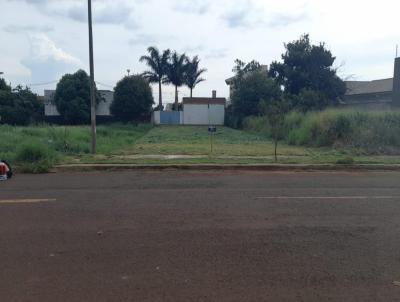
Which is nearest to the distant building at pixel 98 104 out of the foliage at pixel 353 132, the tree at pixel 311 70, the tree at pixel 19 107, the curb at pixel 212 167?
the tree at pixel 19 107

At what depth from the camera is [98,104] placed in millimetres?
55062

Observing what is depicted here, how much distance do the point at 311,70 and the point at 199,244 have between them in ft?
136

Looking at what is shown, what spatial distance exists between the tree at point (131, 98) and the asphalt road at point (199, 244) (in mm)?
39992

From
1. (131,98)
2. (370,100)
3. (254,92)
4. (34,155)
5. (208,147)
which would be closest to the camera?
(34,155)

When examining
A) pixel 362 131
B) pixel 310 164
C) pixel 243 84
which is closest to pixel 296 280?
pixel 310 164

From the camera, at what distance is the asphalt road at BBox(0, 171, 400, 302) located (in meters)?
3.83

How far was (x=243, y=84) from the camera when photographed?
44.5 m

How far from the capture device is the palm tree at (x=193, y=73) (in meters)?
58.1

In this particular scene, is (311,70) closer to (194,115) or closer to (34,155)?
(194,115)

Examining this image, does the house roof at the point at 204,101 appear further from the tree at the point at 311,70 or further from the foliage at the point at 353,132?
the foliage at the point at 353,132

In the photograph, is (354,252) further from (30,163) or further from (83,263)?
(30,163)

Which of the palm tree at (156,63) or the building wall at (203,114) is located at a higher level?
the palm tree at (156,63)

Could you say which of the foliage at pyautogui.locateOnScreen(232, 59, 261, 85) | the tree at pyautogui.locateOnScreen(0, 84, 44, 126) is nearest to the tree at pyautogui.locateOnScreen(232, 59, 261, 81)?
the foliage at pyautogui.locateOnScreen(232, 59, 261, 85)

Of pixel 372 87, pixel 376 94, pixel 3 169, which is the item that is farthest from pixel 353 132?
pixel 372 87
